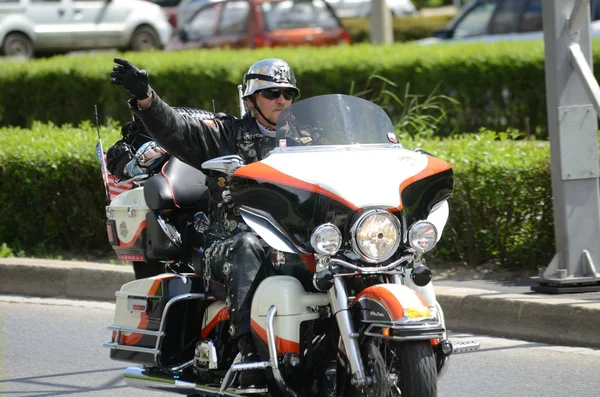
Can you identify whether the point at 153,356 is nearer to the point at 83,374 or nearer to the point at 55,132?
the point at 83,374

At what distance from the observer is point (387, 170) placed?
5.03 metres

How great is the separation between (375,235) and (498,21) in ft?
49.7

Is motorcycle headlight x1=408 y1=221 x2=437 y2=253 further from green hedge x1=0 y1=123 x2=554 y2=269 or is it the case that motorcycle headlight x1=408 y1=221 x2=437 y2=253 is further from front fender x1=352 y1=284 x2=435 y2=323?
green hedge x1=0 y1=123 x2=554 y2=269

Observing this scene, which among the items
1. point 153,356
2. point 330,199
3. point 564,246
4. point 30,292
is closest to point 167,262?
point 153,356

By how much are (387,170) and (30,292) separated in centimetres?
520

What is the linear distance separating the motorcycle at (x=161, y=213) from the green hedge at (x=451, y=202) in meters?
2.59

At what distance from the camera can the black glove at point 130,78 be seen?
17.7ft

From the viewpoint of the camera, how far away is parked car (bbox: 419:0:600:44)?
61.9ft

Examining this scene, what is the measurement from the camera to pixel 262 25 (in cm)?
2273

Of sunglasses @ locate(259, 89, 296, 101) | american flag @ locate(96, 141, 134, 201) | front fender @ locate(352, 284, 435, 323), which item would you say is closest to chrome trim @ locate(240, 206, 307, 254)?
front fender @ locate(352, 284, 435, 323)

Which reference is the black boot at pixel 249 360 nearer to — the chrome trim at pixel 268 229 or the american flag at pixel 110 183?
the chrome trim at pixel 268 229

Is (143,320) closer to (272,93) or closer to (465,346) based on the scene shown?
(272,93)

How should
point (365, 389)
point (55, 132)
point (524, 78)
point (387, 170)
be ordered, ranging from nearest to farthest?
point (365, 389) → point (387, 170) → point (55, 132) → point (524, 78)

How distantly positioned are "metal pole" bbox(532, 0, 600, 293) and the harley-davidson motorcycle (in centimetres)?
259
